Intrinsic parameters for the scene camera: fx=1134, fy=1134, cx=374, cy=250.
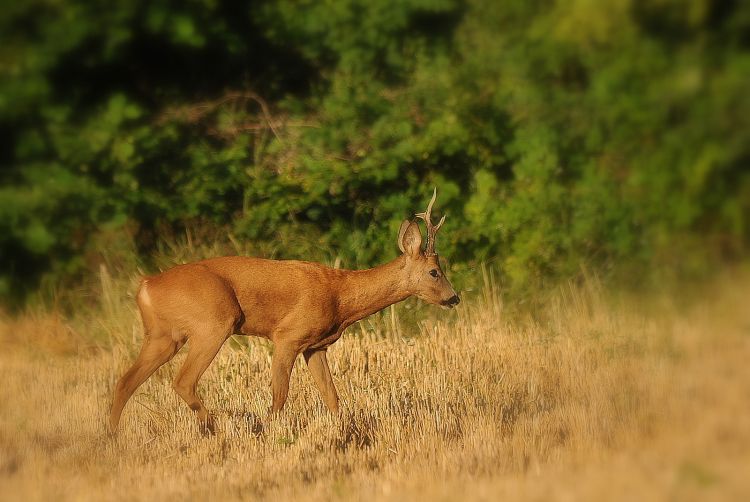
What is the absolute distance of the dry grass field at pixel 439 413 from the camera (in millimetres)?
5609

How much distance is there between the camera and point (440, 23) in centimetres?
1541

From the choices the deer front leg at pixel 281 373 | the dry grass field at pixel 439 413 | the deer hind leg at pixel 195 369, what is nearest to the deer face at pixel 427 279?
the dry grass field at pixel 439 413

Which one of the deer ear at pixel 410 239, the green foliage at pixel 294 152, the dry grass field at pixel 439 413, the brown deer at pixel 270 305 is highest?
the green foliage at pixel 294 152

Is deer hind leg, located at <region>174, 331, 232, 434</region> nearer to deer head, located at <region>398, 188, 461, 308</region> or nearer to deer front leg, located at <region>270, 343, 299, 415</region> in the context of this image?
deer front leg, located at <region>270, 343, 299, 415</region>

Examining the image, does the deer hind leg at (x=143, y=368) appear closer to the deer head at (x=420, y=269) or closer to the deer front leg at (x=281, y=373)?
the deer front leg at (x=281, y=373)

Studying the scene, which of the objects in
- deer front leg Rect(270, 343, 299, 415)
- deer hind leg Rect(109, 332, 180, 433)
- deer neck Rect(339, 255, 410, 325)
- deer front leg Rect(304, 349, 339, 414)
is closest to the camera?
deer hind leg Rect(109, 332, 180, 433)

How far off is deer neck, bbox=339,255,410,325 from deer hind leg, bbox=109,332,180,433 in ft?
4.54

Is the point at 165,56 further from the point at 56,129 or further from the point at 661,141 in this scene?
the point at 661,141

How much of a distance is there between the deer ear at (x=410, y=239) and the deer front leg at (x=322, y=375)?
3.50 ft

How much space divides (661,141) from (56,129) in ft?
23.6

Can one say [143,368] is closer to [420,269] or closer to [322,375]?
[322,375]

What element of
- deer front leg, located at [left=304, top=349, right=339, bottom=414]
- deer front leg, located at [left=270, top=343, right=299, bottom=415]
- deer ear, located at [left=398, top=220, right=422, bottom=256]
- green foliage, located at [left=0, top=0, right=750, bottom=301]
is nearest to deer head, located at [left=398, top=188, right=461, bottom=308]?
deer ear, located at [left=398, top=220, right=422, bottom=256]

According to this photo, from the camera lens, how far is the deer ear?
358 inches

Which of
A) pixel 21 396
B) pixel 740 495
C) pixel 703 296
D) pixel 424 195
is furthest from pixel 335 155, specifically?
pixel 740 495
